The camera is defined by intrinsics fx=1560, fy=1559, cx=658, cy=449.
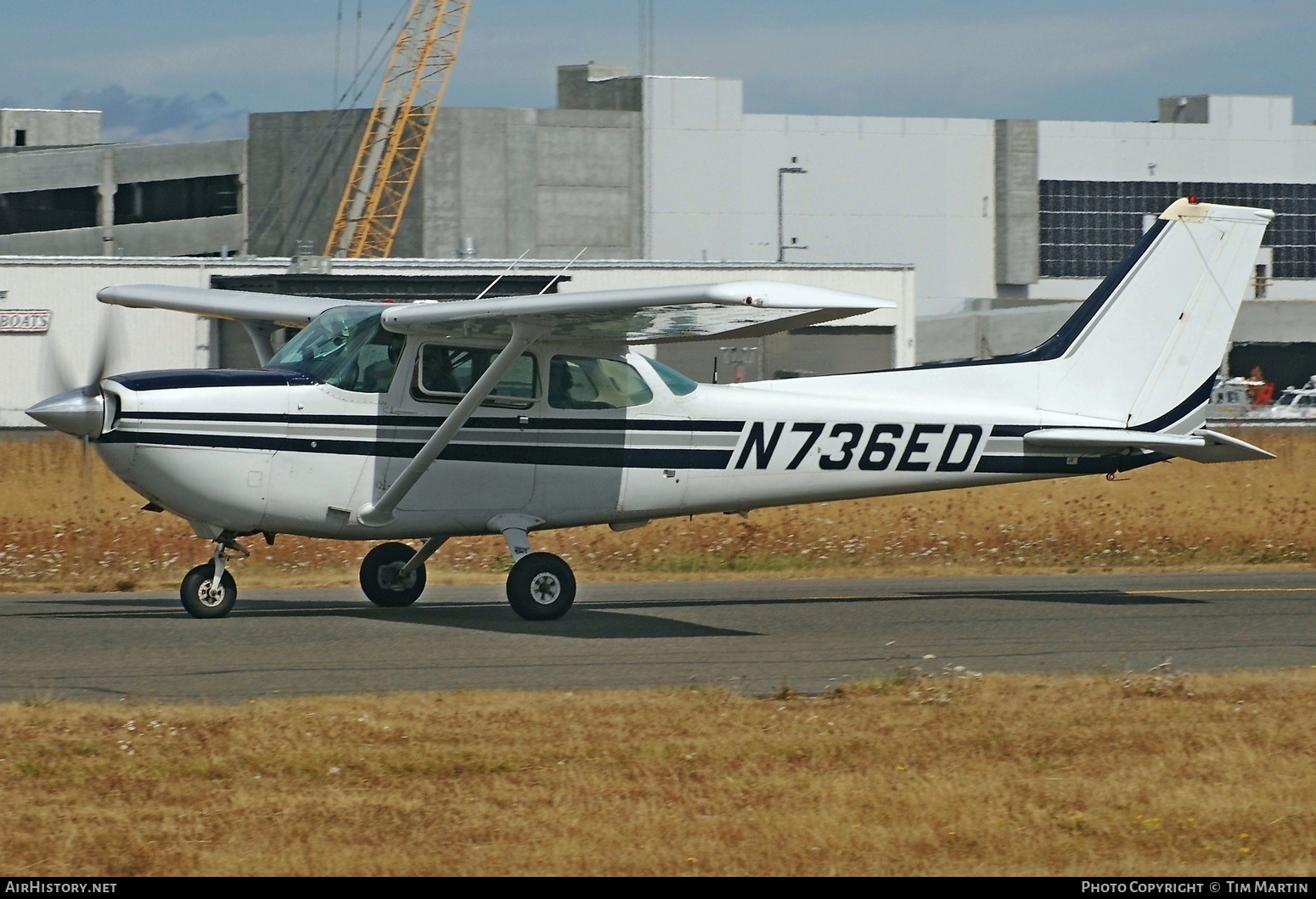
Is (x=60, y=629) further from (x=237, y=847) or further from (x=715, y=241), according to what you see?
(x=715, y=241)

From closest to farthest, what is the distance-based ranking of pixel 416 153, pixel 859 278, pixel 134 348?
pixel 134 348 < pixel 859 278 < pixel 416 153

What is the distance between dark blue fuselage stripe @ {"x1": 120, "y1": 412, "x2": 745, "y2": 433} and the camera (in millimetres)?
11039

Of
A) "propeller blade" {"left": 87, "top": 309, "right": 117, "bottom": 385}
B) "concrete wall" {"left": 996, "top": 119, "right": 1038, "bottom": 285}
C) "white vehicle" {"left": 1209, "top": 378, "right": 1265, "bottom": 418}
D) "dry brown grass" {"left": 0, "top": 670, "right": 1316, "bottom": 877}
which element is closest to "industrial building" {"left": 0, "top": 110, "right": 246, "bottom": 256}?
"concrete wall" {"left": 996, "top": 119, "right": 1038, "bottom": 285}

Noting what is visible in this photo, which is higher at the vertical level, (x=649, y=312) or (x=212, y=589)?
(x=649, y=312)

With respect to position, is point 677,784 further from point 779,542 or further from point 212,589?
point 779,542

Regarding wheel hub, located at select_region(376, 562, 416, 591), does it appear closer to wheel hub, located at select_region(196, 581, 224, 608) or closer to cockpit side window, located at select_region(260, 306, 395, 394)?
wheel hub, located at select_region(196, 581, 224, 608)

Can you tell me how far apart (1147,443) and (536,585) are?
5119 millimetres

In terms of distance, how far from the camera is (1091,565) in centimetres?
1677

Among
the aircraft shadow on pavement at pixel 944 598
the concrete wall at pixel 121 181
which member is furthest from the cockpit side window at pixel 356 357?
the concrete wall at pixel 121 181

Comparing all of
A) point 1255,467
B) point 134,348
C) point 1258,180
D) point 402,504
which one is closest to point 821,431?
point 402,504

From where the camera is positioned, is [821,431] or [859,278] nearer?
[821,431]

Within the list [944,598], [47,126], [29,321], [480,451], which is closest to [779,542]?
[944,598]

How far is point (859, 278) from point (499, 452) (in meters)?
34.1

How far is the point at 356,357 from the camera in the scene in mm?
11648
